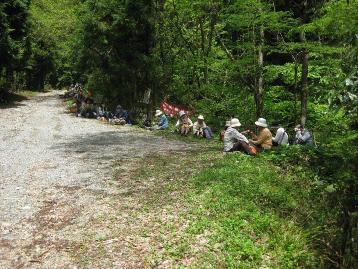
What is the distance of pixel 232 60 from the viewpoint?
15555 millimetres

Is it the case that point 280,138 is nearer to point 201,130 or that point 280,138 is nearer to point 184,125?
point 201,130

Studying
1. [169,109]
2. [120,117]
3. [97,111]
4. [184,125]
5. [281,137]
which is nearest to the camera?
[281,137]

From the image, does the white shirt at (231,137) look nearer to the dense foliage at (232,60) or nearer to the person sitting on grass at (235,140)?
the person sitting on grass at (235,140)

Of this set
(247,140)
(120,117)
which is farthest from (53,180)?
(120,117)

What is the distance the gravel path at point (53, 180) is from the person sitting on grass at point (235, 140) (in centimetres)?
231

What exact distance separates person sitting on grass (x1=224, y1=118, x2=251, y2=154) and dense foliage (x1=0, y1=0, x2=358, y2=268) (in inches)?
45.4

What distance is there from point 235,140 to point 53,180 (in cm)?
551

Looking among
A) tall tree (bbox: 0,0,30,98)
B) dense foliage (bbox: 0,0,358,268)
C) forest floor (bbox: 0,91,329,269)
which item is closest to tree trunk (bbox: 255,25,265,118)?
dense foliage (bbox: 0,0,358,268)

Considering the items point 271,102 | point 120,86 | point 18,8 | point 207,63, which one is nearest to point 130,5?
point 120,86

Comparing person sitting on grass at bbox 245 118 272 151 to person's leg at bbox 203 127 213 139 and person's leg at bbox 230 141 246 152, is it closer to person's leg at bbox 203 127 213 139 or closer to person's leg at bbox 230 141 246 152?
person's leg at bbox 230 141 246 152

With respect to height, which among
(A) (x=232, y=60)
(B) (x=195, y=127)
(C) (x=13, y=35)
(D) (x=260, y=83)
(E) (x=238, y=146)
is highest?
(C) (x=13, y=35)

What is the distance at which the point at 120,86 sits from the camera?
23750mm

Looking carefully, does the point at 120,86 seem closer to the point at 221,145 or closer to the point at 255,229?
the point at 221,145

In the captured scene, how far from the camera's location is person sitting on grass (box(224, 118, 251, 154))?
12.6 meters
